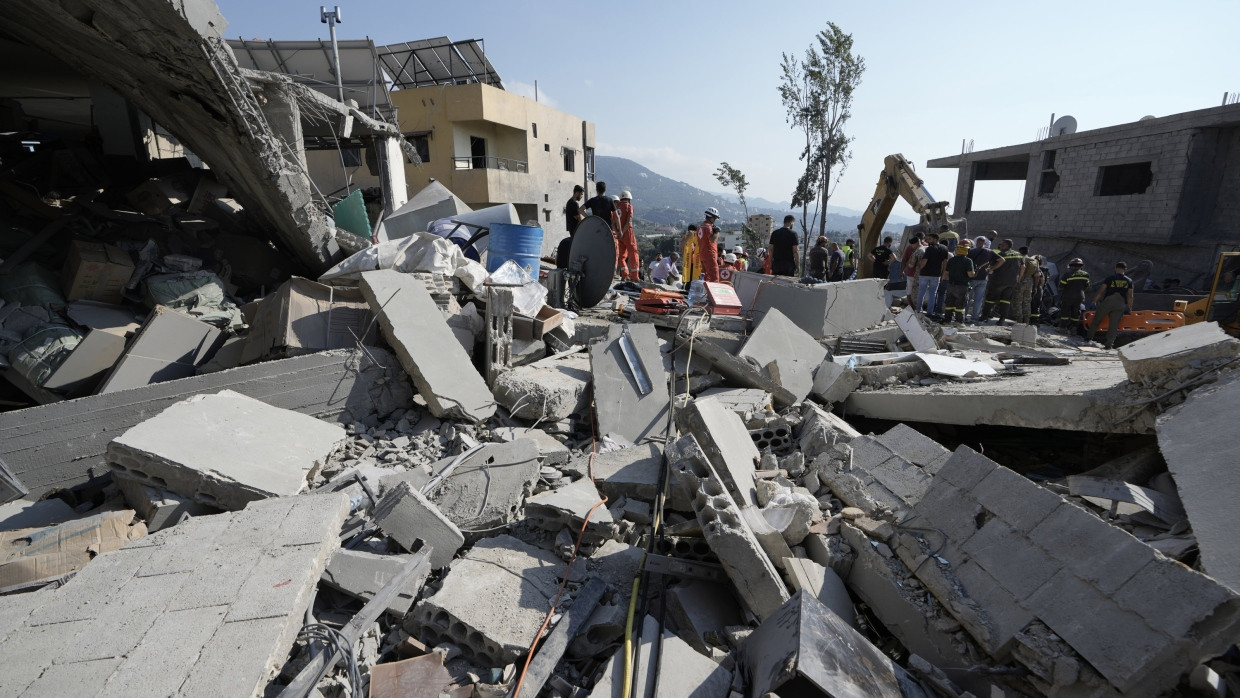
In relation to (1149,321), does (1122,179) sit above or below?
above

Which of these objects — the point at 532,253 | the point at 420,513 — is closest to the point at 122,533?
the point at 420,513

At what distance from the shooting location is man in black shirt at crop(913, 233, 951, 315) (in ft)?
32.9

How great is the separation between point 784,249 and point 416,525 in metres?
8.34

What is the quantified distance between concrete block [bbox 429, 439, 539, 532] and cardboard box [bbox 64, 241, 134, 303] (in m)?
4.92

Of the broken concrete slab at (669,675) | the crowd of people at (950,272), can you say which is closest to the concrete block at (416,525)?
the broken concrete slab at (669,675)

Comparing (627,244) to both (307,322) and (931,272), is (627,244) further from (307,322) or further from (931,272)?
(307,322)

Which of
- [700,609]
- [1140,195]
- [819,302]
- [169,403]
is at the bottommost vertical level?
[700,609]

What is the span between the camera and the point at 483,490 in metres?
3.96

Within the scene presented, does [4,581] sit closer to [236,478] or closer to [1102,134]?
[236,478]

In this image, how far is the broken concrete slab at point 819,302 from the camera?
283 inches

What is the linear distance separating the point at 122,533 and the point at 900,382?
6.71 metres

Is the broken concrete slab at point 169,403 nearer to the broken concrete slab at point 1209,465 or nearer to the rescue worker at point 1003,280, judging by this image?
the broken concrete slab at point 1209,465

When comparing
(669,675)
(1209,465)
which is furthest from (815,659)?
(1209,465)

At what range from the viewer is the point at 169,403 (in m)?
4.41
